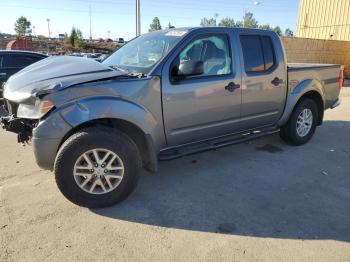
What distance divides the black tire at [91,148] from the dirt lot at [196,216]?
133 millimetres

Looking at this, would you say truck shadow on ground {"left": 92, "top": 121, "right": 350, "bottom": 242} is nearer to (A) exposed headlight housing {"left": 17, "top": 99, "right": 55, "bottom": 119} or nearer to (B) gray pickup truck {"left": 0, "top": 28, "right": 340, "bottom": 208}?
(B) gray pickup truck {"left": 0, "top": 28, "right": 340, "bottom": 208}

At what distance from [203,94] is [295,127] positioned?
222cm

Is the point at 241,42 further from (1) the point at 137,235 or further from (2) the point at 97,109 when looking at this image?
(1) the point at 137,235

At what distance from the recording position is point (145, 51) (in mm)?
4395

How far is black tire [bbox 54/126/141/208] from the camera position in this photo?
3.39 meters

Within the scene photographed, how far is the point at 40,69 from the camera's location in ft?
13.5

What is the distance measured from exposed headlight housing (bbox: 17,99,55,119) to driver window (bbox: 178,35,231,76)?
1.65m

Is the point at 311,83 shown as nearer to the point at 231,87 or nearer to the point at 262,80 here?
the point at 262,80

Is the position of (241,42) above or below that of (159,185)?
above

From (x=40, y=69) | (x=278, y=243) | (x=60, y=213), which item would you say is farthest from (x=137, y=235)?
(x=40, y=69)

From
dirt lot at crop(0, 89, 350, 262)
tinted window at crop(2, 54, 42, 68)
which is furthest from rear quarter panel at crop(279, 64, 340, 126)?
tinted window at crop(2, 54, 42, 68)

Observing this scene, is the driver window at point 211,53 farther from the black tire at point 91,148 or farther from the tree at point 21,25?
the tree at point 21,25

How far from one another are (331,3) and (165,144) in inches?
894

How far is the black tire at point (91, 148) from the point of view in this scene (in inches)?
134
